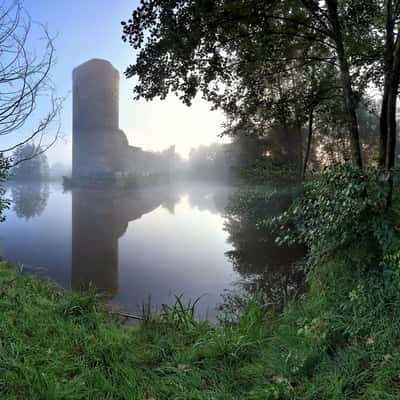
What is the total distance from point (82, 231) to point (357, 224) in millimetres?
8121

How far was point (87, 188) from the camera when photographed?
2622 centimetres

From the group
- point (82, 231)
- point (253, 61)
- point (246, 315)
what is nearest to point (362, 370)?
point (246, 315)

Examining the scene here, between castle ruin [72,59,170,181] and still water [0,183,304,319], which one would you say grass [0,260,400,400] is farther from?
castle ruin [72,59,170,181]

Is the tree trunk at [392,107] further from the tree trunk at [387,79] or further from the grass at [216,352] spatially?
the grass at [216,352]

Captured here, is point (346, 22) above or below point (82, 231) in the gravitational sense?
above

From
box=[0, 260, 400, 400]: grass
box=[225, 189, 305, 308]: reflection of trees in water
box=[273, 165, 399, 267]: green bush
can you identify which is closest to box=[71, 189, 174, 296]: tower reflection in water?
box=[0, 260, 400, 400]: grass

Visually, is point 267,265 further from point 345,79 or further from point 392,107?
point 345,79

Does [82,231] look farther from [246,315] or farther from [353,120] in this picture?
[353,120]

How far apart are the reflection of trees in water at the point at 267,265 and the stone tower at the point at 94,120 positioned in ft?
71.6

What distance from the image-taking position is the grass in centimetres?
158

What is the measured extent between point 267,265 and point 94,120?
84.4 feet

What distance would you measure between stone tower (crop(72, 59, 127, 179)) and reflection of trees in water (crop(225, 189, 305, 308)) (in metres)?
21.8

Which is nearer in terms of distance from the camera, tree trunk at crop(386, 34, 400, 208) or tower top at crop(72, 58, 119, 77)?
tree trunk at crop(386, 34, 400, 208)

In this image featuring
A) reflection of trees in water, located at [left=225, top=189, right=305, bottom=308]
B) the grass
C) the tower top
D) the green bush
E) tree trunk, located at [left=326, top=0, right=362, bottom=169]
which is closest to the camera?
the grass
